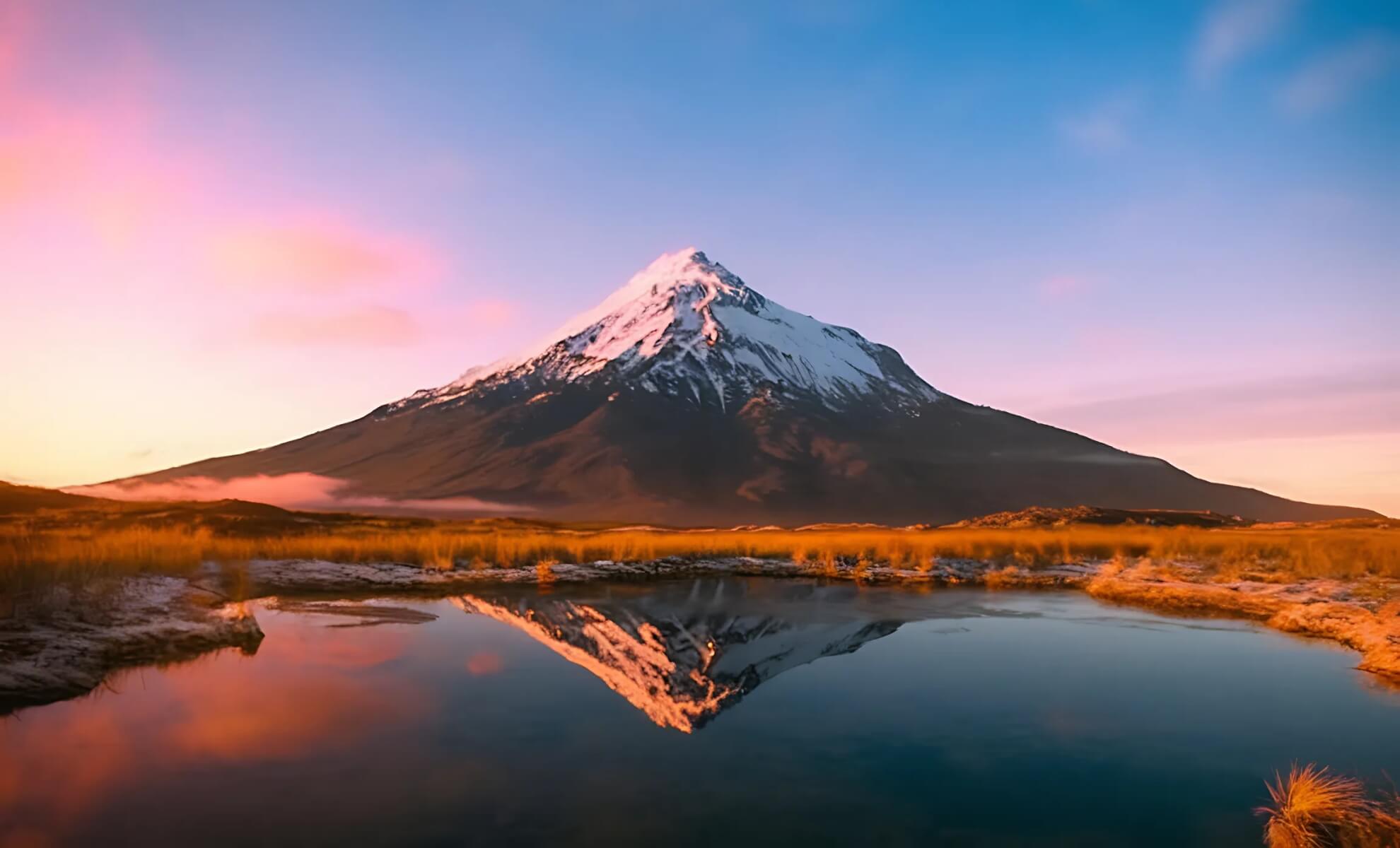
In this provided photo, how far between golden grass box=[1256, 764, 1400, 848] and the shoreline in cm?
800

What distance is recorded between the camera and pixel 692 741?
33.5 ft

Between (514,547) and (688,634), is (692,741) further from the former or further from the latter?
(514,547)

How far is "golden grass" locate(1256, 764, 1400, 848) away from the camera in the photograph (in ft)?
22.6

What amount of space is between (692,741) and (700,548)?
28.4 m

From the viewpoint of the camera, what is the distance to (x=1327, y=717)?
36.0 feet

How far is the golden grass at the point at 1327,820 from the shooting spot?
271 inches

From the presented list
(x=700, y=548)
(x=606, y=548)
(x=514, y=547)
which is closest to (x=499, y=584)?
(x=514, y=547)

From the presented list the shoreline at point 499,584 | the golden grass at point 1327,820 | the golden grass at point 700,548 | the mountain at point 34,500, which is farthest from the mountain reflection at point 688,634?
the mountain at point 34,500

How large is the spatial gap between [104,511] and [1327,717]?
5822cm

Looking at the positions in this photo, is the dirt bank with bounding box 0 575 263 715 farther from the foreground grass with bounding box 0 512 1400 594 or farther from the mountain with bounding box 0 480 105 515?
the mountain with bounding box 0 480 105 515

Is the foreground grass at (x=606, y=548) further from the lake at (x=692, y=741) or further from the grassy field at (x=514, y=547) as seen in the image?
the lake at (x=692, y=741)

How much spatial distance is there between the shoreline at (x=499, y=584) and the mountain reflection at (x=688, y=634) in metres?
4.36

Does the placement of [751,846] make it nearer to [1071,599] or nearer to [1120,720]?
[1120,720]

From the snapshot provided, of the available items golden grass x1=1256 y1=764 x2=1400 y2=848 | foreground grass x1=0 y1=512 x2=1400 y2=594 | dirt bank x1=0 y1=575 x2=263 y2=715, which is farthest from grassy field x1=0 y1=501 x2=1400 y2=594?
golden grass x1=1256 y1=764 x2=1400 y2=848
